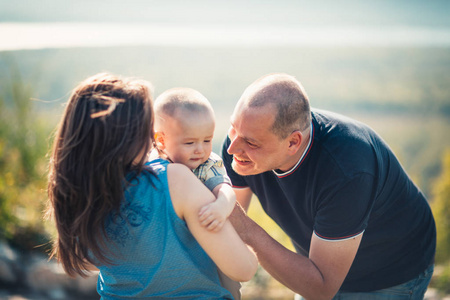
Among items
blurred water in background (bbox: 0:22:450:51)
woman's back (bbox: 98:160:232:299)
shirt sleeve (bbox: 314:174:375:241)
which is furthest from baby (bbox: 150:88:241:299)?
blurred water in background (bbox: 0:22:450:51)

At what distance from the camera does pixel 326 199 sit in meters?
2.06

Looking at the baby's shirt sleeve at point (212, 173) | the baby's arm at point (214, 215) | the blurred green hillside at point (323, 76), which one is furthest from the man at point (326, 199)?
the blurred green hillside at point (323, 76)

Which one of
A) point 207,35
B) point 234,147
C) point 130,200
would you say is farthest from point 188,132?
point 207,35

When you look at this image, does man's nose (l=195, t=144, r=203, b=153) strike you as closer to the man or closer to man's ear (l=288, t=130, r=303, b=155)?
the man

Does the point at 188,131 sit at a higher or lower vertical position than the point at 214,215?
higher

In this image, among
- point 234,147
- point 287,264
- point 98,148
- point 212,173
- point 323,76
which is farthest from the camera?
point 323,76

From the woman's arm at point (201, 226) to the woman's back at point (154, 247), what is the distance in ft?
0.09

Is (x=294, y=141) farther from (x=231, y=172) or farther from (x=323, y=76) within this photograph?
(x=323, y=76)

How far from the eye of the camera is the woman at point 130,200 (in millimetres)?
1331

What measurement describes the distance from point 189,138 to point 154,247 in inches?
25.1

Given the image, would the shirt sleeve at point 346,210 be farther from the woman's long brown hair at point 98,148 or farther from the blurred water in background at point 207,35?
the blurred water in background at point 207,35

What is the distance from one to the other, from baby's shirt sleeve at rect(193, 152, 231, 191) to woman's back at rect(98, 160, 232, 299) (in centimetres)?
36

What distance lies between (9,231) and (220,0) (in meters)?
10.4

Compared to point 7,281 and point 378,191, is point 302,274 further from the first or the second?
point 7,281
